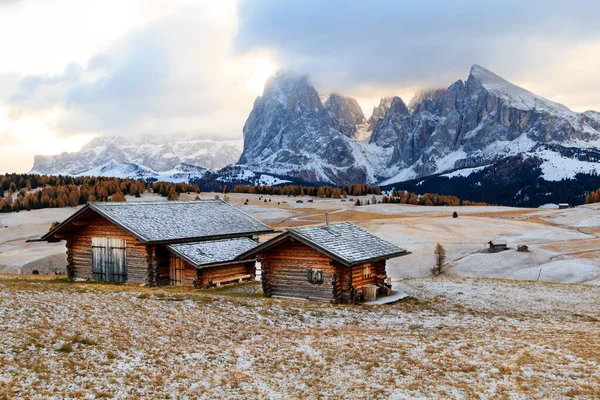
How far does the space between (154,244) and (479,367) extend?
92.3ft

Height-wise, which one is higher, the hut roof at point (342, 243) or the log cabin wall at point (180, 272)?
the hut roof at point (342, 243)

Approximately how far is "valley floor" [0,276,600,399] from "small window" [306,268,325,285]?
3.73 metres

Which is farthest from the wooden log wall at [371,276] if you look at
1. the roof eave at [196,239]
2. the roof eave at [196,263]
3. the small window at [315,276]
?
the roof eave at [196,239]

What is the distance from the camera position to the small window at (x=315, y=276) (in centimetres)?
3606

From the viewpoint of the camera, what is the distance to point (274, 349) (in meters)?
21.8

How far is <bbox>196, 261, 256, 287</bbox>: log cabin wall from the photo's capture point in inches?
1674

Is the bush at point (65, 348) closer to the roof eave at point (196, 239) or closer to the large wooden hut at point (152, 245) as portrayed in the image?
the large wooden hut at point (152, 245)

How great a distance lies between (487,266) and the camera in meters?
77.6

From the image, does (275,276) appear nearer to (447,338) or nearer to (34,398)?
(447,338)

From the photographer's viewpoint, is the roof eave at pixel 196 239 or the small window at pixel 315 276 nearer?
the small window at pixel 315 276

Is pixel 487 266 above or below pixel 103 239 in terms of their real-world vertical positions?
below

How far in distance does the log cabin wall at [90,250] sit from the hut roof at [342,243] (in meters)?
8.78

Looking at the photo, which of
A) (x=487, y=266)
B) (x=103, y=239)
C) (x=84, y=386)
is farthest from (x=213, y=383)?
(x=487, y=266)

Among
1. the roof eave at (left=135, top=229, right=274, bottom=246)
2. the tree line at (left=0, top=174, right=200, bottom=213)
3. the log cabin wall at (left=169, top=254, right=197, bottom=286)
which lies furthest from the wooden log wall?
the tree line at (left=0, top=174, right=200, bottom=213)
